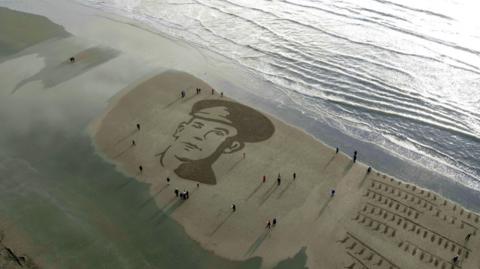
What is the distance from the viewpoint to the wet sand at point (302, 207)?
97.7 feet

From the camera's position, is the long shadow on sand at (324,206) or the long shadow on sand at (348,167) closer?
the long shadow on sand at (324,206)

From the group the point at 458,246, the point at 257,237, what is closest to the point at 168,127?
the point at 257,237

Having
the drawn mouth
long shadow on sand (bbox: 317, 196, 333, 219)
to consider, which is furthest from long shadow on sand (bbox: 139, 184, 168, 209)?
long shadow on sand (bbox: 317, 196, 333, 219)

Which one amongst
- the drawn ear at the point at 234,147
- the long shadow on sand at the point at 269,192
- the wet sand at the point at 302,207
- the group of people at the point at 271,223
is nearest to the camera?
the wet sand at the point at 302,207

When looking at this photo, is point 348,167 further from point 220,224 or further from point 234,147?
point 220,224

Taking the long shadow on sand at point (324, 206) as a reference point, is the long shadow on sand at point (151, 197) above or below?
below

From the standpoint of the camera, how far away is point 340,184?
35.2m

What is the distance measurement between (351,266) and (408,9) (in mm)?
51982

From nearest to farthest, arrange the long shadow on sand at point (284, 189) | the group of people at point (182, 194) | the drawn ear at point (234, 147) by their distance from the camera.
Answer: the group of people at point (182, 194), the long shadow on sand at point (284, 189), the drawn ear at point (234, 147)

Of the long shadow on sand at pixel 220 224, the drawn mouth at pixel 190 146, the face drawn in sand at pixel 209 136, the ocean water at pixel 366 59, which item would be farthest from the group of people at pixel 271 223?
the ocean water at pixel 366 59

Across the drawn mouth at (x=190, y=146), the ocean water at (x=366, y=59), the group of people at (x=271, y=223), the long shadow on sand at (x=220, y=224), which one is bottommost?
the long shadow on sand at (x=220, y=224)

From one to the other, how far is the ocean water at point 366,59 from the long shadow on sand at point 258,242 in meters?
16.1

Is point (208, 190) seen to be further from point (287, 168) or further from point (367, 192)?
point (367, 192)

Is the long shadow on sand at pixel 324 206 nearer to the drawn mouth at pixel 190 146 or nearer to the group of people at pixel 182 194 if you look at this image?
the group of people at pixel 182 194
